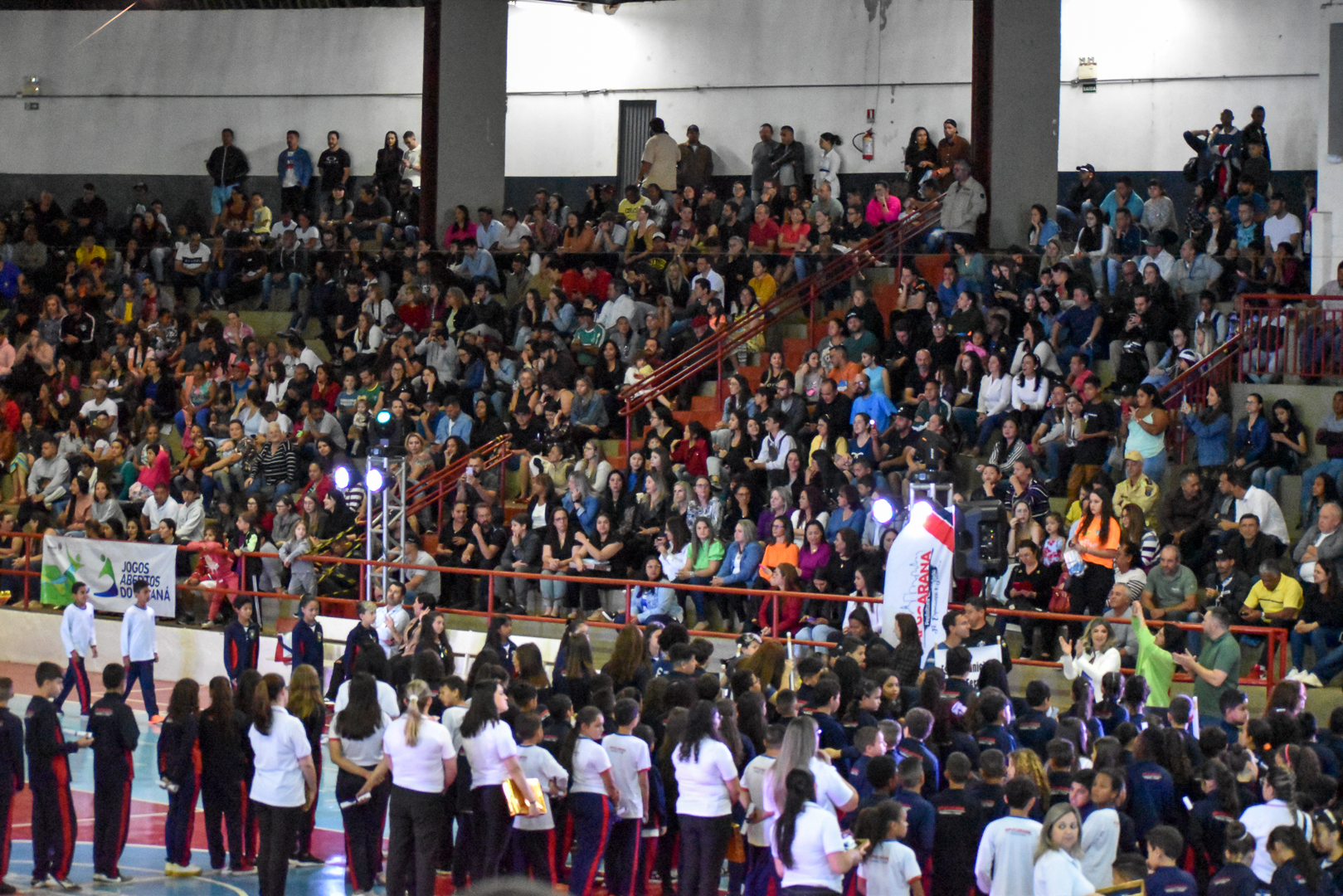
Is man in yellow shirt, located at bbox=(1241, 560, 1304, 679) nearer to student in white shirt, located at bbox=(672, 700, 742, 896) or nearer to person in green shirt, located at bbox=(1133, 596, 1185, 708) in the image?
person in green shirt, located at bbox=(1133, 596, 1185, 708)

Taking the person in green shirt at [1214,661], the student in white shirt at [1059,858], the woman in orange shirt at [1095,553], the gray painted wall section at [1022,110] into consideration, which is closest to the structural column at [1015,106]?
the gray painted wall section at [1022,110]

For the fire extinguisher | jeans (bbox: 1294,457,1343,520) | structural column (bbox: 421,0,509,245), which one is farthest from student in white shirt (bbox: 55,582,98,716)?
the fire extinguisher

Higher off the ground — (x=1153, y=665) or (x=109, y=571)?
(x=109, y=571)

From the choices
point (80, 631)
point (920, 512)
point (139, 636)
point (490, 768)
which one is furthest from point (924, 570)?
point (80, 631)

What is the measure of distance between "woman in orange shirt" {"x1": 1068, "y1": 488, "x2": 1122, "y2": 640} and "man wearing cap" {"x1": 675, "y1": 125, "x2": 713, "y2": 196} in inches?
482

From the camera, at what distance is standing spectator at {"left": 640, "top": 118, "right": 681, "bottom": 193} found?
89.1 feet

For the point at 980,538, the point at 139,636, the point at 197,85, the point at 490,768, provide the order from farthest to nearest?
the point at 197,85 < the point at 139,636 < the point at 980,538 < the point at 490,768

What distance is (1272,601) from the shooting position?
49.0ft

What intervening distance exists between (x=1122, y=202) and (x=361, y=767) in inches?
569

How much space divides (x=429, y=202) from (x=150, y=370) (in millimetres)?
4869

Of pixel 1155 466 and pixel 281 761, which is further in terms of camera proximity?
pixel 1155 466

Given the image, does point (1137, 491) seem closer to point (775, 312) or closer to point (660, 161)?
point (775, 312)

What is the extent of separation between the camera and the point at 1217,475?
17.0 m

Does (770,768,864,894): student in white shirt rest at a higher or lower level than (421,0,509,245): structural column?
lower
